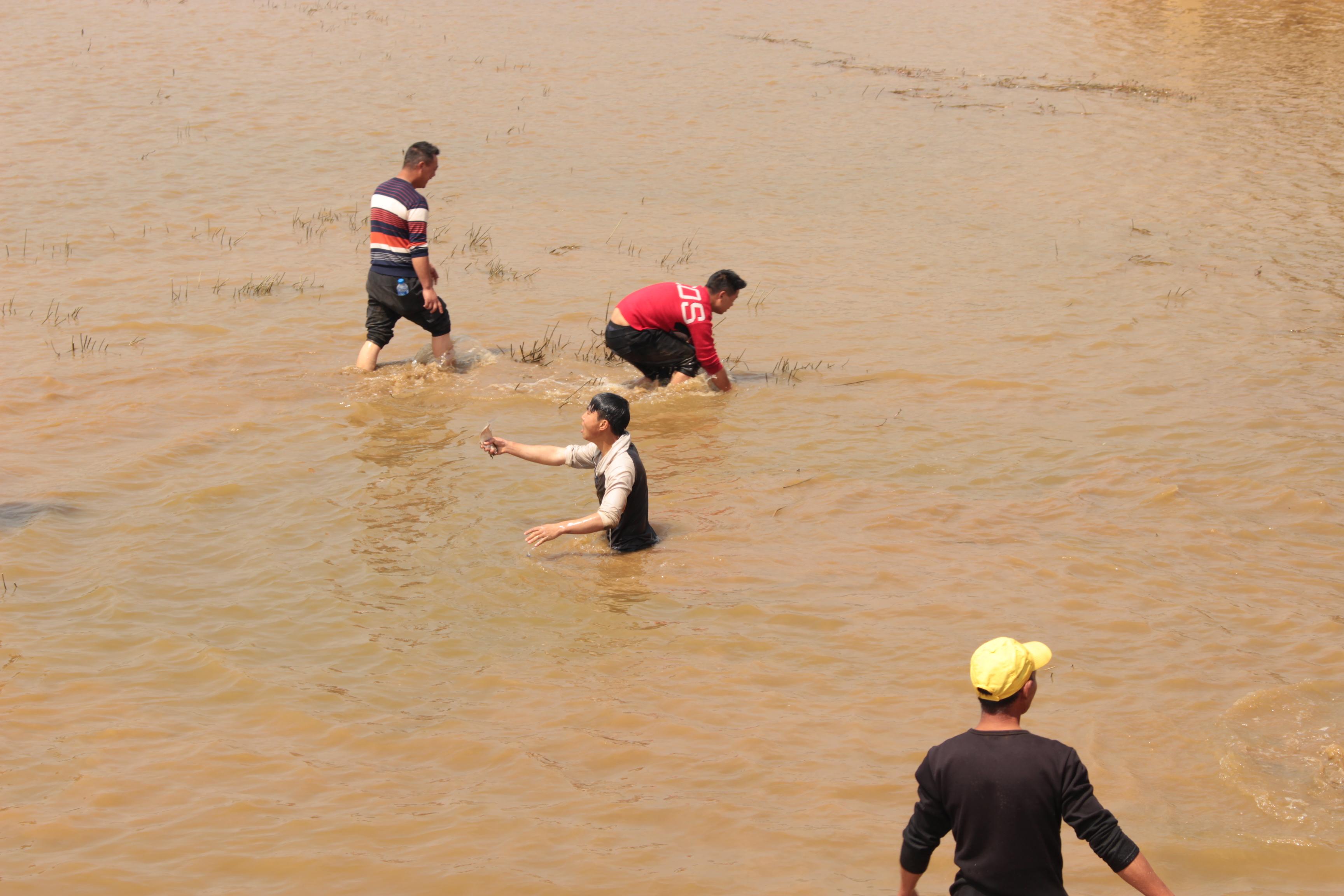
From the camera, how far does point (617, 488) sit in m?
6.49

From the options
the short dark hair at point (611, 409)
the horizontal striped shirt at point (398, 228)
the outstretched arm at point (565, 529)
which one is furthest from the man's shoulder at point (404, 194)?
the outstretched arm at point (565, 529)

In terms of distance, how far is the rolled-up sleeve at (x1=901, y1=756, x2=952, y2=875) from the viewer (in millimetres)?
3225

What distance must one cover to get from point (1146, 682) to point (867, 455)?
327 cm

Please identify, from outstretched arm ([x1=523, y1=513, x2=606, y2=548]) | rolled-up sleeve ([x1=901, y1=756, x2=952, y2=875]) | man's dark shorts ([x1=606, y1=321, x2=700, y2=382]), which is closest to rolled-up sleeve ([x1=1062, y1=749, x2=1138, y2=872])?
Result: rolled-up sleeve ([x1=901, y1=756, x2=952, y2=875])

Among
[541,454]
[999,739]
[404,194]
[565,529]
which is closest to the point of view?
[999,739]

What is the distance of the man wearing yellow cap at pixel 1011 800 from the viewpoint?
308 cm

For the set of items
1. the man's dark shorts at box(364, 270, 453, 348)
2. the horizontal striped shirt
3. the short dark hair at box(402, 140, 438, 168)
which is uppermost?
the short dark hair at box(402, 140, 438, 168)

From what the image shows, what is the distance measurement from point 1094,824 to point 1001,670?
0.45 m

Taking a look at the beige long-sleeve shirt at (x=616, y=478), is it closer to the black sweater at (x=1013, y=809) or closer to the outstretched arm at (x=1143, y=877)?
the black sweater at (x=1013, y=809)

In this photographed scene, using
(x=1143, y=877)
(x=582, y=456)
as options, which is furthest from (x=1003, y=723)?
(x=582, y=456)

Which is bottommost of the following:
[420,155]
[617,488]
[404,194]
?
[617,488]

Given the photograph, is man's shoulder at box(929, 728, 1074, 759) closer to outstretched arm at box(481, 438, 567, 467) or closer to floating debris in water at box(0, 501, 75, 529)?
outstretched arm at box(481, 438, 567, 467)

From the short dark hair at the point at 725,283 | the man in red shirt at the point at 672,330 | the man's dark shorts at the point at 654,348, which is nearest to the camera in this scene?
the short dark hair at the point at 725,283

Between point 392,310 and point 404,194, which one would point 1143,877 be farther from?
point 392,310
